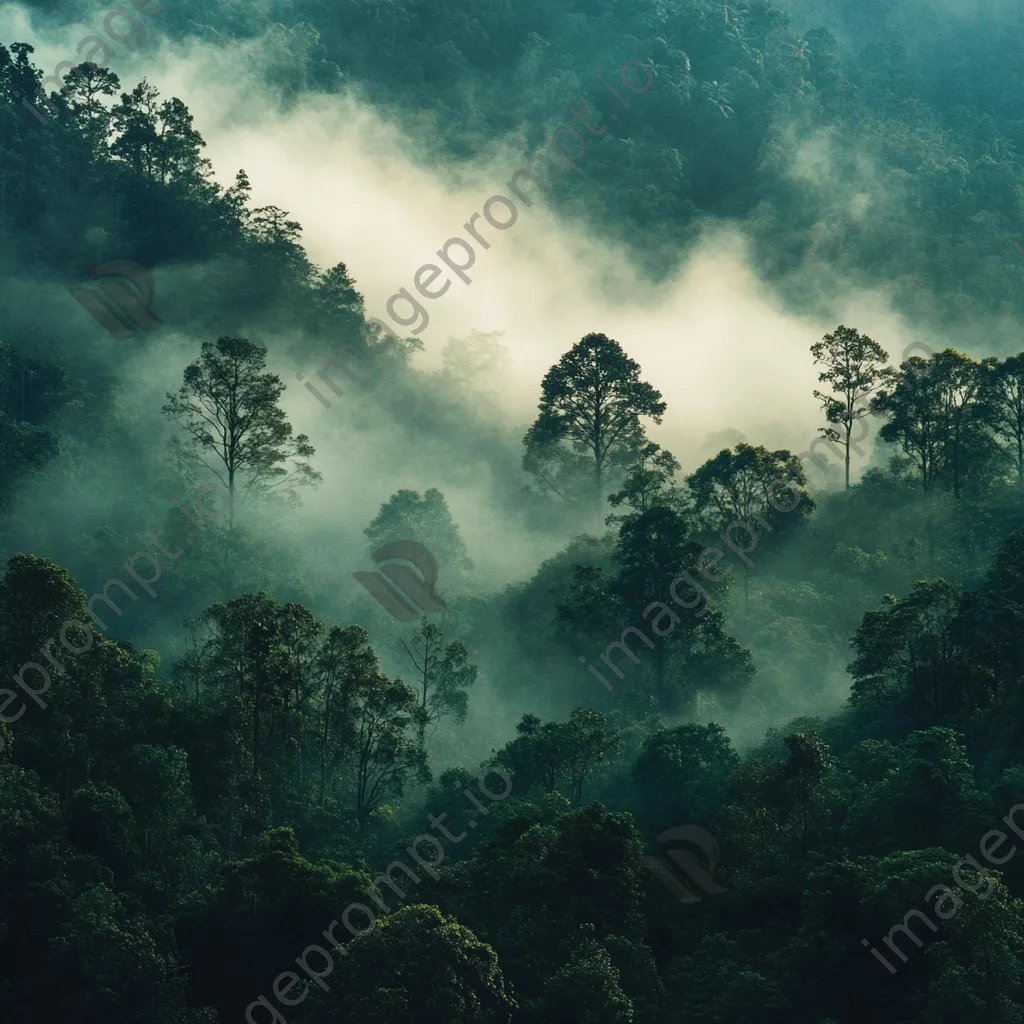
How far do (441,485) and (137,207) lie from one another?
3164 centimetres

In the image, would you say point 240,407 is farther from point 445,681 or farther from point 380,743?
point 380,743

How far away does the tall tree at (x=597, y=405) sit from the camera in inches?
3211

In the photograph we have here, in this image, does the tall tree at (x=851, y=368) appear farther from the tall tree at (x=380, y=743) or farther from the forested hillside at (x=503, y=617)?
the tall tree at (x=380, y=743)

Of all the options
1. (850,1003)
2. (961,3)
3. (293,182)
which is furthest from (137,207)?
(961,3)

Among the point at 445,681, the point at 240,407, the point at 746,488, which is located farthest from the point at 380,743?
the point at 746,488

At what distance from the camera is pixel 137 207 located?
104 m

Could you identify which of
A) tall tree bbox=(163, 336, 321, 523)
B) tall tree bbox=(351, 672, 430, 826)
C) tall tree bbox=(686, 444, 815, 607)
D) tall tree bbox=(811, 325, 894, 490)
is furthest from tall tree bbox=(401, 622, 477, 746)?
tall tree bbox=(811, 325, 894, 490)

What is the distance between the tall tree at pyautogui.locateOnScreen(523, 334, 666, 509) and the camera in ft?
268

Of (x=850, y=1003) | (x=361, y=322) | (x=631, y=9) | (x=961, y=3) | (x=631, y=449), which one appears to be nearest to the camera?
(x=850, y=1003)

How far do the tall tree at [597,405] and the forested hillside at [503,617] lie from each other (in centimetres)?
28

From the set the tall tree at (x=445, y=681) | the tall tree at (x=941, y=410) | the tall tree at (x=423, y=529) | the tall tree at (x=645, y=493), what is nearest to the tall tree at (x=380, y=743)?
the tall tree at (x=445, y=681)

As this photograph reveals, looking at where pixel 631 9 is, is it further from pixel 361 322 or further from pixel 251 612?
pixel 251 612

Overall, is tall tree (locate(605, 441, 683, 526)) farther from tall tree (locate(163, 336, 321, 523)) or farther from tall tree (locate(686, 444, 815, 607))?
tall tree (locate(163, 336, 321, 523))

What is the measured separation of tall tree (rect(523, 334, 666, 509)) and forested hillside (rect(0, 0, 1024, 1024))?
282 millimetres
